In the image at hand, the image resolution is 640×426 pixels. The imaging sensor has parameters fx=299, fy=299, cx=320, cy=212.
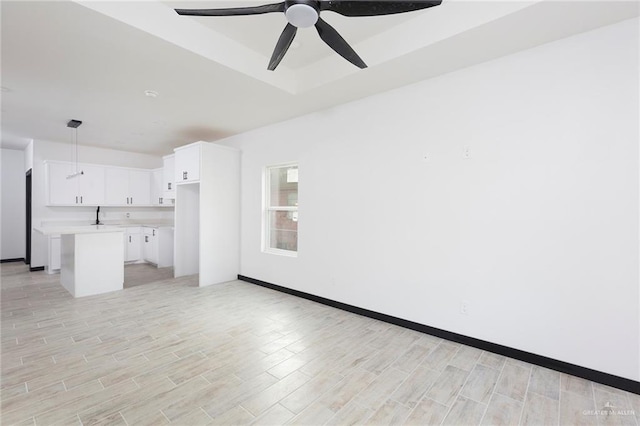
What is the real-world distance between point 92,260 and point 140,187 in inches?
127

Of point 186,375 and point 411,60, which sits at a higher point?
point 411,60

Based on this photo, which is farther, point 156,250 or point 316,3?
point 156,250

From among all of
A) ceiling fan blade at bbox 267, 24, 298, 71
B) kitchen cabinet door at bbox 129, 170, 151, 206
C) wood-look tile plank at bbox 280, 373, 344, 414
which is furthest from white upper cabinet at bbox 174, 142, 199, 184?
wood-look tile plank at bbox 280, 373, 344, 414

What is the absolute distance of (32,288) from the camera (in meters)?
4.72

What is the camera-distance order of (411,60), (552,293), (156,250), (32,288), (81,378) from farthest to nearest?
(156,250) → (32,288) → (411,60) → (552,293) → (81,378)

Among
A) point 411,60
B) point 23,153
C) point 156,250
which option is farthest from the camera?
point 23,153

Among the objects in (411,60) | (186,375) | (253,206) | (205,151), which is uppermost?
(411,60)

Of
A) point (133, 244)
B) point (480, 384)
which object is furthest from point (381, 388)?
point (133, 244)

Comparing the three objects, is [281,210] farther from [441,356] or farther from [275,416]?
[275,416]

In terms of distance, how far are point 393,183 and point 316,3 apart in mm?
2083

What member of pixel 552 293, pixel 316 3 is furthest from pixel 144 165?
pixel 552 293

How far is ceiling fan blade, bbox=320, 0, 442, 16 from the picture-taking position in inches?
65.7

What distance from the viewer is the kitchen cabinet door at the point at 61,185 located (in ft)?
19.5

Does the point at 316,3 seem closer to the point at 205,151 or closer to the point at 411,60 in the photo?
the point at 411,60
